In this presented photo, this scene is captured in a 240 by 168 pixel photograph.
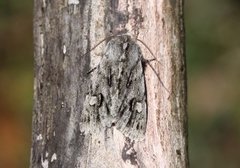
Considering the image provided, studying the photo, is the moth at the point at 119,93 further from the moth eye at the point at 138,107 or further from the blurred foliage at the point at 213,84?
the blurred foliage at the point at 213,84

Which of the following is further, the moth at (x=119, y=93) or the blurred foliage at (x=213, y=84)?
the blurred foliage at (x=213, y=84)

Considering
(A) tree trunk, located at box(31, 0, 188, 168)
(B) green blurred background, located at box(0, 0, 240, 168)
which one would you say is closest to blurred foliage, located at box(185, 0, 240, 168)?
(B) green blurred background, located at box(0, 0, 240, 168)

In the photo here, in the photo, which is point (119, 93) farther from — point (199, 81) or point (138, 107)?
point (199, 81)

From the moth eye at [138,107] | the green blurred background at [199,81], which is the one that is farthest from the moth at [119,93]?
the green blurred background at [199,81]

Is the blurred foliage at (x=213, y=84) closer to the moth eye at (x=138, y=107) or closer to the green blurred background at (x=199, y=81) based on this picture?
the green blurred background at (x=199, y=81)

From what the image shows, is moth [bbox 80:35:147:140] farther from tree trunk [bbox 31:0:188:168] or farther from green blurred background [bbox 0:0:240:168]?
green blurred background [bbox 0:0:240:168]

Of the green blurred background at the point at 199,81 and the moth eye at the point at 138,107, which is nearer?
the moth eye at the point at 138,107
